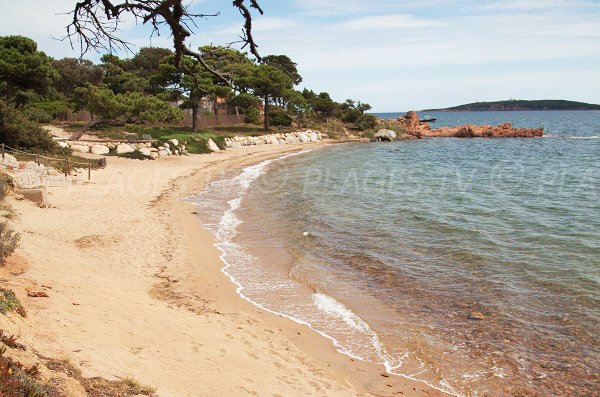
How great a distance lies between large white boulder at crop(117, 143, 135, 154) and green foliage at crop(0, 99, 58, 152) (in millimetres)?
6837

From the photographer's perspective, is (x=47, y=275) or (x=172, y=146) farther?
(x=172, y=146)

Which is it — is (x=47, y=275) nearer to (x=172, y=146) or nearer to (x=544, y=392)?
(x=544, y=392)

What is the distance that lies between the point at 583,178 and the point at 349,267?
2561 centimetres

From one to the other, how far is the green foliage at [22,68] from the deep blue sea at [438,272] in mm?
25632

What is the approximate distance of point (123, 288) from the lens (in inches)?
414

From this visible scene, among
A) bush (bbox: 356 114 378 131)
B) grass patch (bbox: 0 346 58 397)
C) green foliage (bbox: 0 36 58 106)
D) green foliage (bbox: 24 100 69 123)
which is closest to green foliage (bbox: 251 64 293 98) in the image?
bush (bbox: 356 114 378 131)

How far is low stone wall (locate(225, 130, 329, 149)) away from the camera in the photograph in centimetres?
5326

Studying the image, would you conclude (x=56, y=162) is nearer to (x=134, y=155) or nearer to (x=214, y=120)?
(x=134, y=155)

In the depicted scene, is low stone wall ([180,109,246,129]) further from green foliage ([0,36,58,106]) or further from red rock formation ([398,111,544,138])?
red rock formation ([398,111,544,138])

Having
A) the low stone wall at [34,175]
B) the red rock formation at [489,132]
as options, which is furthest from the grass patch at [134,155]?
the red rock formation at [489,132]

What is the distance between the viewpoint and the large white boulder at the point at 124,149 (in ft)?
120

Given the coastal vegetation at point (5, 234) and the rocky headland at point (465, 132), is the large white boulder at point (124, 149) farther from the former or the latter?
the rocky headland at point (465, 132)

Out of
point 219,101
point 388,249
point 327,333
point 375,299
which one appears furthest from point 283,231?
point 219,101

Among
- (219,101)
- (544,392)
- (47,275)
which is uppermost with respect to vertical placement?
(219,101)
